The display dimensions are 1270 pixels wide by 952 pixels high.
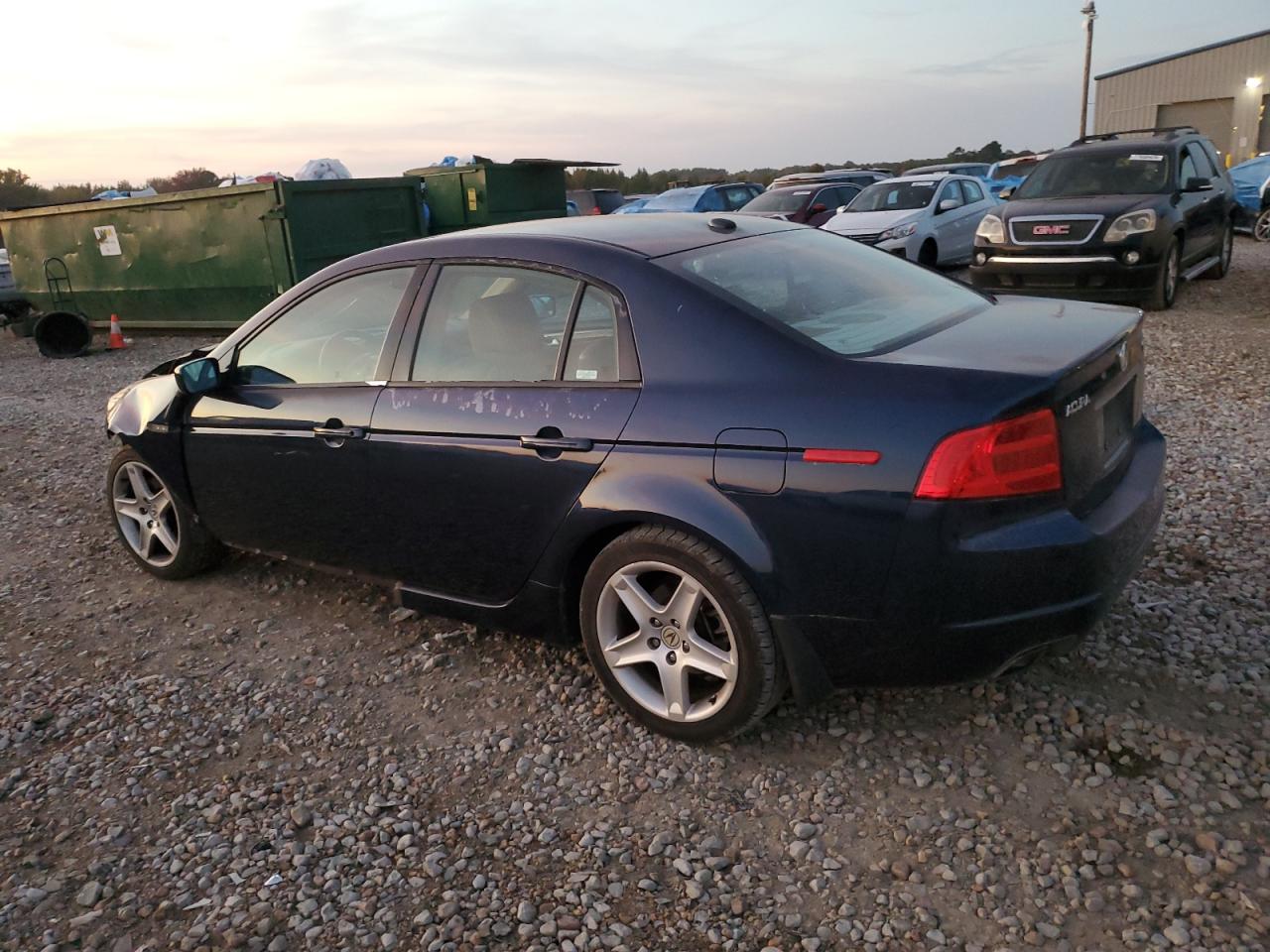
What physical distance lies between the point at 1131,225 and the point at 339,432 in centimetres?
862

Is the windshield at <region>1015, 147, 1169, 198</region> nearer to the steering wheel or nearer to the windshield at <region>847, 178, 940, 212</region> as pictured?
the windshield at <region>847, 178, 940, 212</region>

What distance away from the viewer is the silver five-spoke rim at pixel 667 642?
9.57ft

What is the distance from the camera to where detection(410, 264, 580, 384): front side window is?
324cm

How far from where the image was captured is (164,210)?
1270 centimetres

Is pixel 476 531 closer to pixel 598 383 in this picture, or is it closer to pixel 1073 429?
pixel 598 383

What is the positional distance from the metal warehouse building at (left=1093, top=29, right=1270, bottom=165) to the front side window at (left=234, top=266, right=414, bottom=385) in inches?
1485

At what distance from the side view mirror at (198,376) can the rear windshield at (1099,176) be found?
9.29 meters

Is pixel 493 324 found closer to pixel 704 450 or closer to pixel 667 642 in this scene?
pixel 704 450

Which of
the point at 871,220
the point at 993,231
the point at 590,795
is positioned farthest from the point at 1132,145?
the point at 590,795

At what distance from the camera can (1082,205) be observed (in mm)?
9852

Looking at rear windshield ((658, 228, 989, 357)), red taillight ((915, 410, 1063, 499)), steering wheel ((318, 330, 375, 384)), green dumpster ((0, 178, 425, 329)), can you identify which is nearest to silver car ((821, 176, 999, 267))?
green dumpster ((0, 178, 425, 329))

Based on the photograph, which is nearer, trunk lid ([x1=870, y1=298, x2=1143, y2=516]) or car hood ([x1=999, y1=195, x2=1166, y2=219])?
trunk lid ([x1=870, y1=298, x2=1143, y2=516])

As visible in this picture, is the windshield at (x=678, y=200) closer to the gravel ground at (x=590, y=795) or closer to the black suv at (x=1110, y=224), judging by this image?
the black suv at (x=1110, y=224)

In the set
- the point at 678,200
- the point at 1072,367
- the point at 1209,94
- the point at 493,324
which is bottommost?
the point at 1072,367
